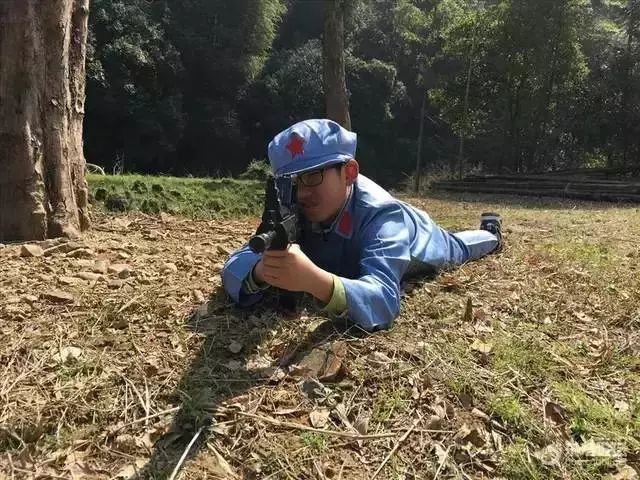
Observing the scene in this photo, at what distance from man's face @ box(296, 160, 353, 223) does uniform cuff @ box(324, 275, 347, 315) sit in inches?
17.4

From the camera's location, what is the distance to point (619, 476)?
1588 millimetres

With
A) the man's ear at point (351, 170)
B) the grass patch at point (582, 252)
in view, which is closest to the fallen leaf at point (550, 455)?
the man's ear at point (351, 170)

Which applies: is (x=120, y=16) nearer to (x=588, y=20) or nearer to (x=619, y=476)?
(x=588, y=20)

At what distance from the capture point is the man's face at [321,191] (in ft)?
7.75

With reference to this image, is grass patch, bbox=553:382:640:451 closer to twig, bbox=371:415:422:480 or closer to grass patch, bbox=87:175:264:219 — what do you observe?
twig, bbox=371:415:422:480

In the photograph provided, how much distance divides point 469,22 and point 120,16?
10656mm

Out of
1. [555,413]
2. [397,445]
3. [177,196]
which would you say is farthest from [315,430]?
[177,196]

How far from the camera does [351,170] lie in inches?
97.1

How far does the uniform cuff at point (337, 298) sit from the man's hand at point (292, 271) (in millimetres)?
58

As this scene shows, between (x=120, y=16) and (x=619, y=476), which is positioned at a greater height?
(x=120, y=16)

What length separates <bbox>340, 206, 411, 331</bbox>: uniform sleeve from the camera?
2.16 metres

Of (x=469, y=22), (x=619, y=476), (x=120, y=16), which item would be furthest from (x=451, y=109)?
(x=619, y=476)

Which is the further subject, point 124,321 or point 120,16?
point 120,16

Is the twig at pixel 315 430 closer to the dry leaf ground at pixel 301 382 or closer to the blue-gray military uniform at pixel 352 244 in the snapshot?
the dry leaf ground at pixel 301 382
